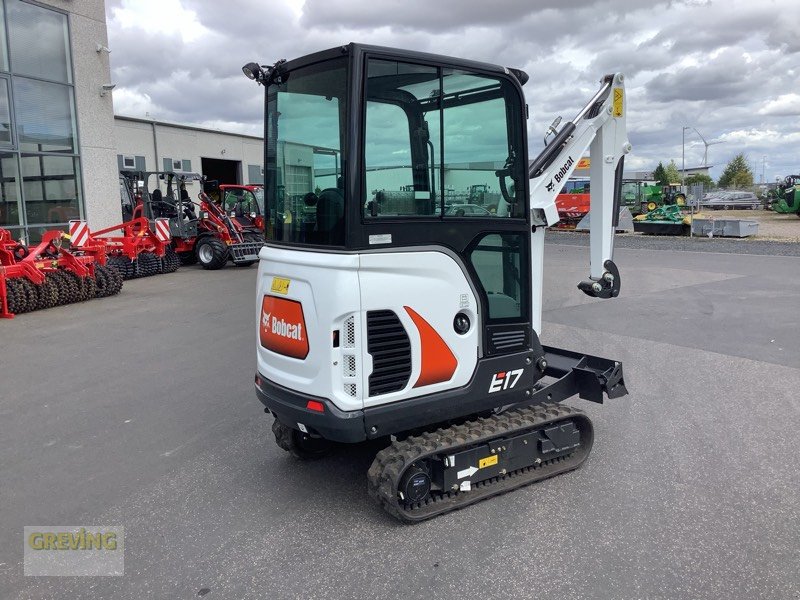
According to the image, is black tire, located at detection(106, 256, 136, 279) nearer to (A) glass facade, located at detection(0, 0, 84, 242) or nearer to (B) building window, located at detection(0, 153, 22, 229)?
(A) glass facade, located at detection(0, 0, 84, 242)

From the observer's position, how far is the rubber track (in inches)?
143

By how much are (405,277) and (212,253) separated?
14846 millimetres

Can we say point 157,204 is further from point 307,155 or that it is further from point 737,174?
point 737,174

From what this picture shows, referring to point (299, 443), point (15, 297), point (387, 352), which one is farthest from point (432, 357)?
point (15, 297)

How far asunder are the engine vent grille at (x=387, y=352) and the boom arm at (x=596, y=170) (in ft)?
4.24

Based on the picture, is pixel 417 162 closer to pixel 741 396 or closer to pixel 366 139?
pixel 366 139

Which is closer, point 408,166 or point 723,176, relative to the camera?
point 408,166

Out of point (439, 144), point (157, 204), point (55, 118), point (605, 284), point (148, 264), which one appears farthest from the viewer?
point (157, 204)

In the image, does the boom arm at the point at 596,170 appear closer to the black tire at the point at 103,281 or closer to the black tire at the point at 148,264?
the black tire at the point at 103,281

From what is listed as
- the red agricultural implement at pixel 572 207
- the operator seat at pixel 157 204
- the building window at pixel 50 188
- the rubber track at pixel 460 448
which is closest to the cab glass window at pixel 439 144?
the rubber track at pixel 460 448

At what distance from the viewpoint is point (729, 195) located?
55406mm

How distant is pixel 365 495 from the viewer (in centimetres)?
415

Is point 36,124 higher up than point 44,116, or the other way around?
point 44,116

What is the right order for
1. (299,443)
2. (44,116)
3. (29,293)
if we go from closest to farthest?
(299,443), (29,293), (44,116)
